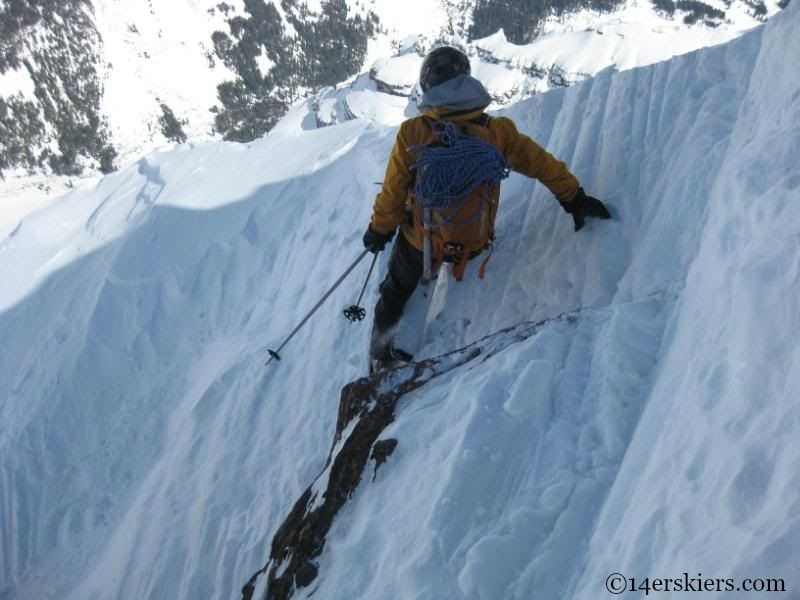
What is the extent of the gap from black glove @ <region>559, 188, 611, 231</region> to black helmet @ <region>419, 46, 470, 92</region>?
0.98 metres

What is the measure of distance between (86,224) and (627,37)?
70.8 meters

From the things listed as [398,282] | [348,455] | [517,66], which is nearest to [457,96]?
[398,282]

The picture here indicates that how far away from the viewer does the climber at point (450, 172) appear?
2.74m

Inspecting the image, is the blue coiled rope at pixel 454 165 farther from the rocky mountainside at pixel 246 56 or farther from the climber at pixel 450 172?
the rocky mountainside at pixel 246 56

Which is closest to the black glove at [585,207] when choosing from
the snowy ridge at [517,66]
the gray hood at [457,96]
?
the gray hood at [457,96]

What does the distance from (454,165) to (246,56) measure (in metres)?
84.0

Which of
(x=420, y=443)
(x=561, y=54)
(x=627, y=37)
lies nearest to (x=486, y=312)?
(x=420, y=443)

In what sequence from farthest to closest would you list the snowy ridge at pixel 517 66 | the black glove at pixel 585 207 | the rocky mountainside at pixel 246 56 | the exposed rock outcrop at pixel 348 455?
the rocky mountainside at pixel 246 56 → the snowy ridge at pixel 517 66 → the black glove at pixel 585 207 → the exposed rock outcrop at pixel 348 455

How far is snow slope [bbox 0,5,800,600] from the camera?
147 cm

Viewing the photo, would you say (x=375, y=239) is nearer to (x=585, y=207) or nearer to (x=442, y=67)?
(x=442, y=67)

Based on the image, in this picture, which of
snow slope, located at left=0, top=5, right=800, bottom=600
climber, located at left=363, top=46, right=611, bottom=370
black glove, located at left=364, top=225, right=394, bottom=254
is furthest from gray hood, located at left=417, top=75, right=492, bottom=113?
snow slope, located at left=0, top=5, right=800, bottom=600

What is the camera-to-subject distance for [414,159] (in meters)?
2.84

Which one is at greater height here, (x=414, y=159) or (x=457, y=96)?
(x=457, y=96)

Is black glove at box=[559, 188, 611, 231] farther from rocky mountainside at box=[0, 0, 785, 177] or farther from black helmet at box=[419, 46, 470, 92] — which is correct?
rocky mountainside at box=[0, 0, 785, 177]
